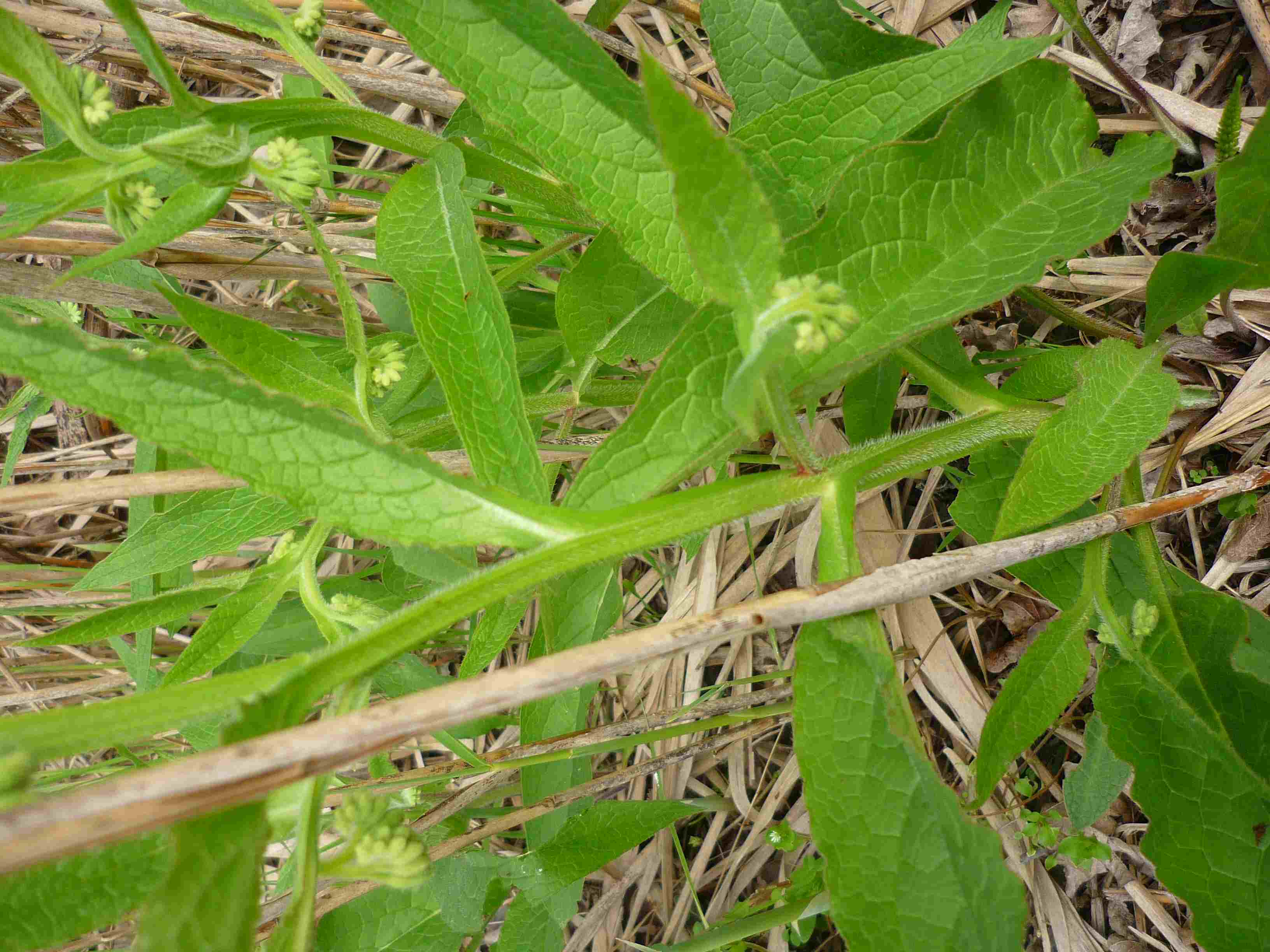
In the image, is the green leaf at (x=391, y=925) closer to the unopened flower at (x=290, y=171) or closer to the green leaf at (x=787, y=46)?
the unopened flower at (x=290, y=171)

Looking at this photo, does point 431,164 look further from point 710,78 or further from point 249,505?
point 710,78

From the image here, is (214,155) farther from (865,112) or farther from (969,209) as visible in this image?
(969,209)

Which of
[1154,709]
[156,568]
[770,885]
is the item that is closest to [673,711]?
[770,885]

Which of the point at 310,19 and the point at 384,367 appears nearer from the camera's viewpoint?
the point at 310,19

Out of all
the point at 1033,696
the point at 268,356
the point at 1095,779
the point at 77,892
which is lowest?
the point at 1095,779

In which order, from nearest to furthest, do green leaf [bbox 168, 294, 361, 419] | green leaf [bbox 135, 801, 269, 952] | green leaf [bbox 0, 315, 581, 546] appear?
green leaf [bbox 135, 801, 269, 952]
green leaf [bbox 0, 315, 581, 546]
green leaf [bbox 168, 294, 361, 419]

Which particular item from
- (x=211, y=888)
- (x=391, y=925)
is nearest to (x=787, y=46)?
(x=211, y=888)

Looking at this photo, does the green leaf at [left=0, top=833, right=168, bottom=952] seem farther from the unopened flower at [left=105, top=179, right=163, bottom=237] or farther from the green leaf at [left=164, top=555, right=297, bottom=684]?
the unopened flower at [left=105, top=179, right=163, bottom=237]

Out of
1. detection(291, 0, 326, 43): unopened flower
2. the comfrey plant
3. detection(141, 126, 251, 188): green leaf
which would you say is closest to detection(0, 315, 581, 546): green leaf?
the comfrey plant
